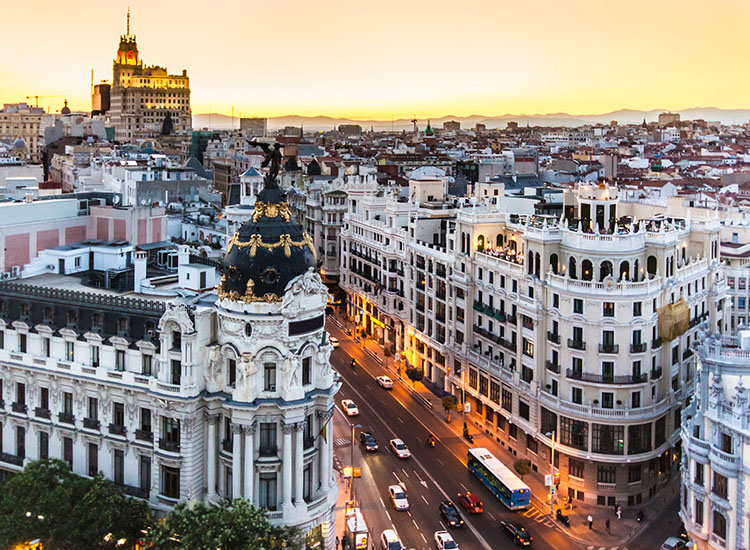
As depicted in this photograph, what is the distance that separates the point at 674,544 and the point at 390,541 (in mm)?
23986

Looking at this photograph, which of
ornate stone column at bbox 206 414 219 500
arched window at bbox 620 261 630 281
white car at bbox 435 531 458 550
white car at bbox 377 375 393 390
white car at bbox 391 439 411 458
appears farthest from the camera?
white car at bbox 377 375 393 390

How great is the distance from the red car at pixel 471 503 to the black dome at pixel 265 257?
98.3 feet

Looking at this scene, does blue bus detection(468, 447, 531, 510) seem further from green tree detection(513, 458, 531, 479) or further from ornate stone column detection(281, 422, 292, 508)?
ornate stone column detection(281, 422, 292, 508)

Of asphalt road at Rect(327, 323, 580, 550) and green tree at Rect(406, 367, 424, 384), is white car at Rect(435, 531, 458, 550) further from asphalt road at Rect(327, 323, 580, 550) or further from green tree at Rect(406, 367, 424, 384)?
green tree at Rect(406, 367, 424, 384)

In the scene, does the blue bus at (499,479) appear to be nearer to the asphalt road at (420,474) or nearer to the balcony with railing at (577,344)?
the asphalt road at (420,474)

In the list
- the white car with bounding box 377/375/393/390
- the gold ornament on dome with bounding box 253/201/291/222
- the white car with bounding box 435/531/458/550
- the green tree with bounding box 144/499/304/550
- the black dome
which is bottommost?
the white car with bounding box 435/531/458/550

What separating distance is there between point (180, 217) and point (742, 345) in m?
96.2

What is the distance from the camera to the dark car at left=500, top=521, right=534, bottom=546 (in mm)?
76438

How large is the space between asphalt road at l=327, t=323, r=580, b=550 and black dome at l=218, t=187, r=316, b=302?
86.8ft

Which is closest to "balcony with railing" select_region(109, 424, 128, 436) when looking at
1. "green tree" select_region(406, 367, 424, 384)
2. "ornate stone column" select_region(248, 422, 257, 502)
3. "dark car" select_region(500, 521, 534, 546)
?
"ornate stone column" select_region(248, 422, 257, 502)

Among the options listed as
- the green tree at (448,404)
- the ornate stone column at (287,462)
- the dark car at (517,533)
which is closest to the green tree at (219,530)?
the ornate stone column at (287,462)

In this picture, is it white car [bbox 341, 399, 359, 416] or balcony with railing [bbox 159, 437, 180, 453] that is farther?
white car [bbox 341, 399, 359, 416]

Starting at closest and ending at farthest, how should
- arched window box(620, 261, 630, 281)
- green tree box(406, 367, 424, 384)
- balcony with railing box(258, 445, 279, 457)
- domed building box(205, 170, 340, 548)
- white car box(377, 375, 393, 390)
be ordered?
domed building box(205, 170, 340, 548) → balcony with railing box(258, 445, 279, 457) → arched window box(620, 261, 630, 281) → green tree box(406, 367, 424, 384) → white car box(377, 375, 393, 390)

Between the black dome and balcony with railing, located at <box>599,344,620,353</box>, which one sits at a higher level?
the black dome
